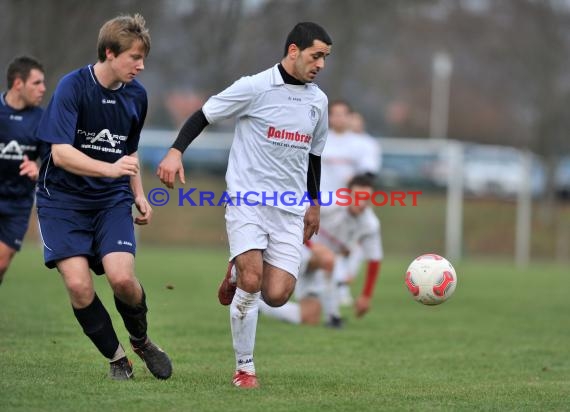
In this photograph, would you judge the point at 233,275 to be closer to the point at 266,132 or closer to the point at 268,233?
the point at 268,233

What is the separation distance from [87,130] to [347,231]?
5515mm

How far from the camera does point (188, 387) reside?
242 inches

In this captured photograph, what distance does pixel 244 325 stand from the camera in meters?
6.32

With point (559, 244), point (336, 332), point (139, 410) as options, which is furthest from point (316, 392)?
point (559, 244)

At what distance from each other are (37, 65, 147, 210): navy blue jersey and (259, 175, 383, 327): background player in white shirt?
456 cm

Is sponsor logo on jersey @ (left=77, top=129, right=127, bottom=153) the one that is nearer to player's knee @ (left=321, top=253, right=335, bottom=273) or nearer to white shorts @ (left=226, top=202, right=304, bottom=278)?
white shorts @ (left=226, top=202, right=304, bottom=278)

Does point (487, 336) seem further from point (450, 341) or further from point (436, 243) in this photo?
point (436, 243)

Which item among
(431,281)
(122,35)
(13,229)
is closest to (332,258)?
(13,229)

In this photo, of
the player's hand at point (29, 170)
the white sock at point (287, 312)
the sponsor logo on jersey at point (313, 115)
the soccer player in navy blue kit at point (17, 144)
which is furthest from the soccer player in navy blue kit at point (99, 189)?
the white sock at point (287, 312)

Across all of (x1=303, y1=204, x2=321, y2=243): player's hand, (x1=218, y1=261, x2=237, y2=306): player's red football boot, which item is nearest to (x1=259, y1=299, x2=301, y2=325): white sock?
(x1=303, y1=204, x2=321, y2=243): player's hand

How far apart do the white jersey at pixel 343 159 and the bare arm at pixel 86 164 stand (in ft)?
21.1

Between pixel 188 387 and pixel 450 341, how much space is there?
12.9 feet

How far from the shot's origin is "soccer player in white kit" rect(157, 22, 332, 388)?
632 cm

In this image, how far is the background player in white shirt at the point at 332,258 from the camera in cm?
1069
